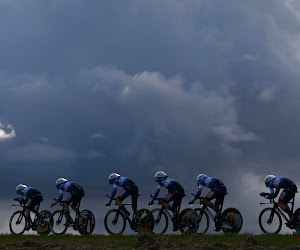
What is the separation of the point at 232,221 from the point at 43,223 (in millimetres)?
10263

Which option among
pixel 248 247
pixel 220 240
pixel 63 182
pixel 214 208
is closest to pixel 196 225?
Result: pixel 214 208

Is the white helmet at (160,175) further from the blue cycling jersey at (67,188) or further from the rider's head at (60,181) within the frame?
the rider's head at (60,181)

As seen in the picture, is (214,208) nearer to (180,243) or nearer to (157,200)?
(157,200)

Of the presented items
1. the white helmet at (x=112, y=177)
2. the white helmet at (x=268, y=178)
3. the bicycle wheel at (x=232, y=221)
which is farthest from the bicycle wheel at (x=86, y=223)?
the white helmet at (x=268, y=178)

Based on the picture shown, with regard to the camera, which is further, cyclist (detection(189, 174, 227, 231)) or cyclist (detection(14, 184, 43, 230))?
cyclist (detection(14, 184, 43, 230))

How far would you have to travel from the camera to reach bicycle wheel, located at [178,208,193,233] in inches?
974

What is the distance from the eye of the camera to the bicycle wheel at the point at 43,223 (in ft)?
93.9

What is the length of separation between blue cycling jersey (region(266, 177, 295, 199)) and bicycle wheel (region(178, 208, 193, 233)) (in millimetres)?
3619

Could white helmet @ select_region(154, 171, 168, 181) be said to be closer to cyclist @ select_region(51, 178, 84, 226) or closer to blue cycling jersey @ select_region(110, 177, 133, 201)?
blue cycling jersey @ select_region(110, 177, 133, 201)

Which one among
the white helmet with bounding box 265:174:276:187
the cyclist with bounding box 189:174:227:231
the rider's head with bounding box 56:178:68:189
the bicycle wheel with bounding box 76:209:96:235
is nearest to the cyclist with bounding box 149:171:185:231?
the cyclist with bounding box 189:174:227:231

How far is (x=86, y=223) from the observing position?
26.8 meters

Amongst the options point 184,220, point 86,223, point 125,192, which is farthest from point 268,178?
point 86,223

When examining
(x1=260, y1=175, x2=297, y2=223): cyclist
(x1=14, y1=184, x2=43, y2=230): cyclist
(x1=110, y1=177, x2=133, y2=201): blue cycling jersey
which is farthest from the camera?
(x1=14, y1=184, x2=43, y2=230): cyclist

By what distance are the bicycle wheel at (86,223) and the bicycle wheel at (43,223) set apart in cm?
238
